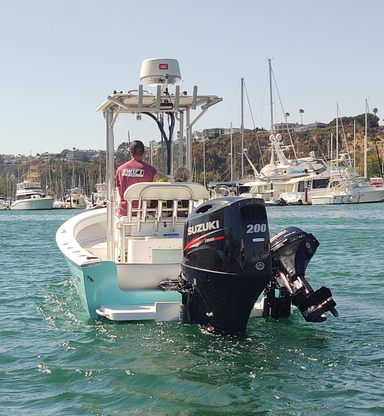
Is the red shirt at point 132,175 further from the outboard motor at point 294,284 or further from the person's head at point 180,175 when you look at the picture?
the outboard motor at point 294,284

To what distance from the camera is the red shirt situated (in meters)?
8.49

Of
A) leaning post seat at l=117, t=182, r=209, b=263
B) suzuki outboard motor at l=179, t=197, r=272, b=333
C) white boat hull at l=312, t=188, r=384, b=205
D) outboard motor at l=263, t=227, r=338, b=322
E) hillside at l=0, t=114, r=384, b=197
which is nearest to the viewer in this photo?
suzuki outboard motor at l=179, t=197, r=272, b=333

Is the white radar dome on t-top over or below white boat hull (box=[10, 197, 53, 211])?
over

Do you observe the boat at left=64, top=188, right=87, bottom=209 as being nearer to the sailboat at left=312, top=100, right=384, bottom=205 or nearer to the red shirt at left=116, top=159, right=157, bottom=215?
the sailboat at left=312, top=100, right=384, bottom=205

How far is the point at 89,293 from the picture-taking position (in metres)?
7.31

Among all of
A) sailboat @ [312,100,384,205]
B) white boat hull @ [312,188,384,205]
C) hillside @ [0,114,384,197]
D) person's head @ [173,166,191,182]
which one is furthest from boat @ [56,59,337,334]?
hillside @ [0,114,384,197]

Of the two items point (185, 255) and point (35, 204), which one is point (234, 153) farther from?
point (185, 255)

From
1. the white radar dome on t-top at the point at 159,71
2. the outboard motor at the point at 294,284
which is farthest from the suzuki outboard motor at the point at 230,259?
the white radar dome on t-top at the point at 159,71

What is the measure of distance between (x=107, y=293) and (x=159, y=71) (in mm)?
3268

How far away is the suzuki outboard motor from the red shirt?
2.29 metres

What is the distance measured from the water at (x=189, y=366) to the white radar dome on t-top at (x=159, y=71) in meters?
3.41

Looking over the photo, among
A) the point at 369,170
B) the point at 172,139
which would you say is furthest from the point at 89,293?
the point at 369,170

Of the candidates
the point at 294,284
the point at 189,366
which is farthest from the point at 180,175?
the point at 189,366

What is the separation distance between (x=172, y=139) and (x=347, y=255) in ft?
26.8
